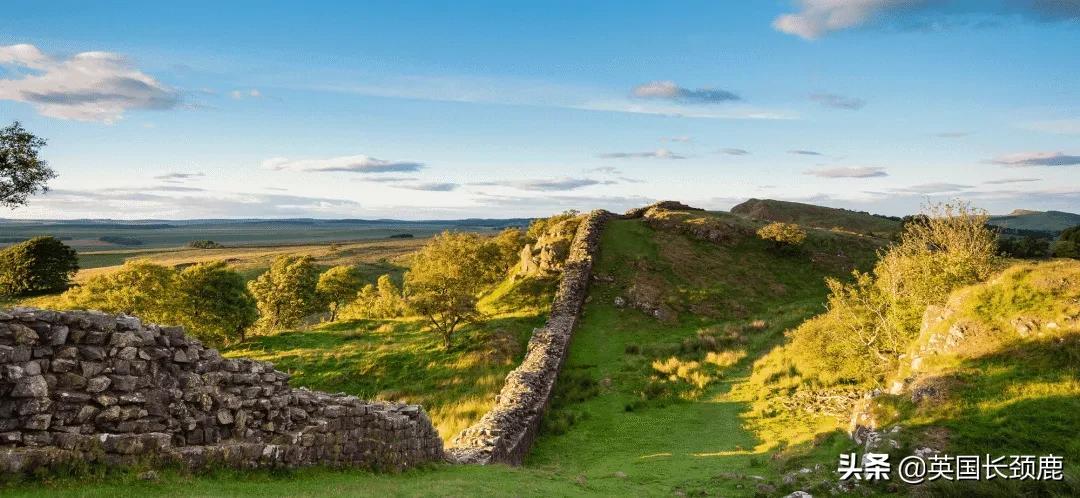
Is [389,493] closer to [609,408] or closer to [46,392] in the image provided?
[46,392]

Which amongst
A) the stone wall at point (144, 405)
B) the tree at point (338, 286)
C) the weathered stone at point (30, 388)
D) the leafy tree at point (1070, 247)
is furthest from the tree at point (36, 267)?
the leafy tree at point (1070, 247)

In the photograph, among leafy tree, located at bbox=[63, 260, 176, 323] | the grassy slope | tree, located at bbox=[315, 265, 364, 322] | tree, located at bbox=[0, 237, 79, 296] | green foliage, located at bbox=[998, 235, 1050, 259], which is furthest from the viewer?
tree, located at bbox=[0, 237, 79, 296]

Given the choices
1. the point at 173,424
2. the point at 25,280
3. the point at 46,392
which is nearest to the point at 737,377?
the point at 173,424

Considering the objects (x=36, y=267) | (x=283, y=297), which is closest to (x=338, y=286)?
(x=283, y=297)

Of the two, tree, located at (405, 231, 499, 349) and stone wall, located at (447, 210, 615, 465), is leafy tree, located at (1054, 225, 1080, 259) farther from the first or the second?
tree, located at (405, 231, 499, 349)

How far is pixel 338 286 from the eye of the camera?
63.6m

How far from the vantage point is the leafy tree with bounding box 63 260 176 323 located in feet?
127

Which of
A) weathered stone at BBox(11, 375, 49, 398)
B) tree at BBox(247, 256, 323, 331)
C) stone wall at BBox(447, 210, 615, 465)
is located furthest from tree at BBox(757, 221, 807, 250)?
weathered stone at BBox(11, 375, 49, 398)

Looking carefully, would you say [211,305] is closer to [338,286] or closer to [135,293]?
[135,293]

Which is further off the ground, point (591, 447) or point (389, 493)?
point (389, 493)

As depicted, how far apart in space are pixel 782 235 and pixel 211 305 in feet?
168

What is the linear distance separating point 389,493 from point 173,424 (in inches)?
171

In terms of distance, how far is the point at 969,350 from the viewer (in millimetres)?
15891

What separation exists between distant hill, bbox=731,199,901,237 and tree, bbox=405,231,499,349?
6883 centimetres
